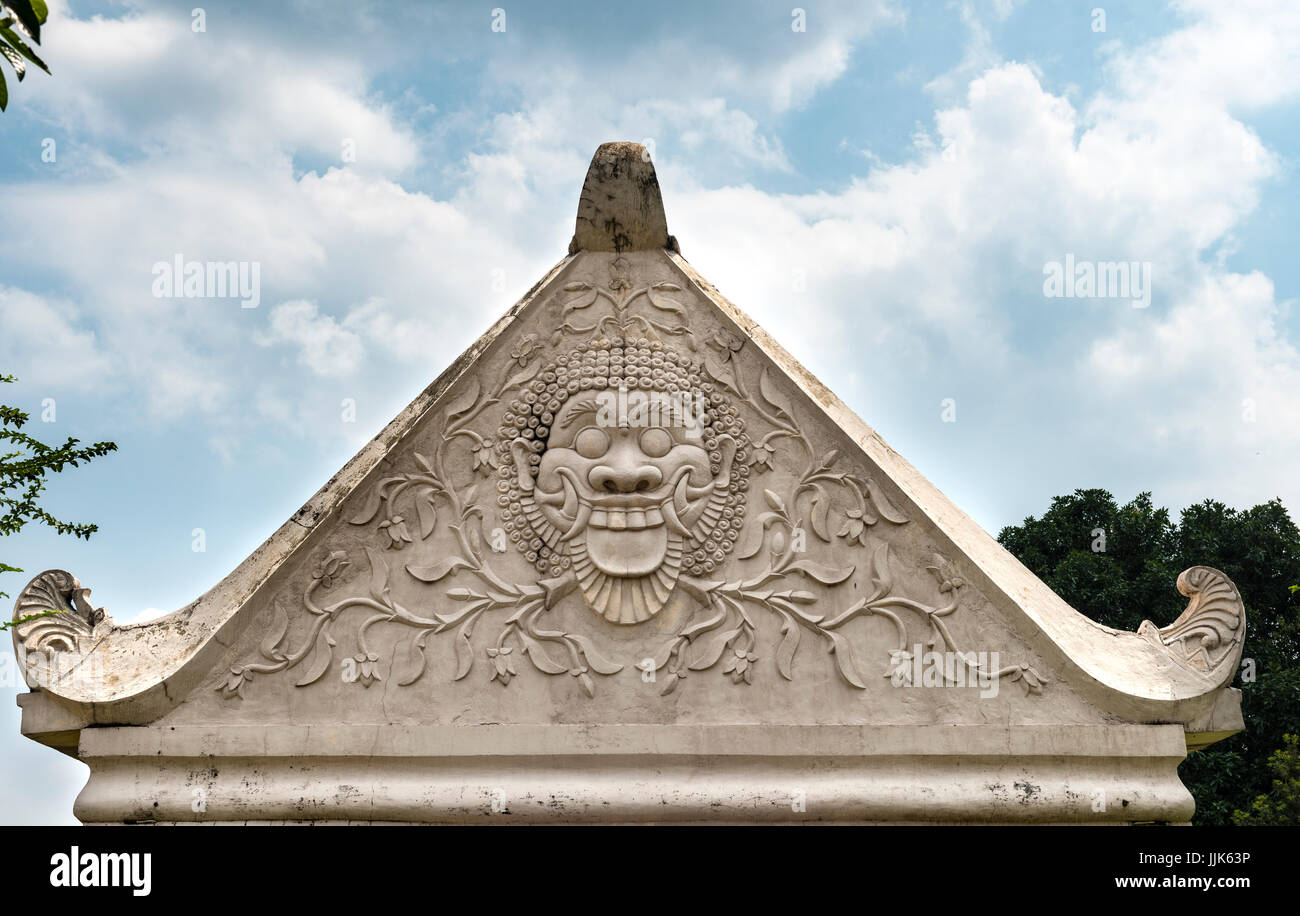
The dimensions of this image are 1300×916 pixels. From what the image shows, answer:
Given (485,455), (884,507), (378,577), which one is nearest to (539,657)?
(378,577)

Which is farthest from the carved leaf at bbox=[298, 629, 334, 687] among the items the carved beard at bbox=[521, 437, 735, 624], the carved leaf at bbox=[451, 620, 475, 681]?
the carved beard at bbox=[521, 437, 735, 624]

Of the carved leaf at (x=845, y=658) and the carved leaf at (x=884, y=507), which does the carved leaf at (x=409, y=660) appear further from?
the carved leaf at (x=884, y=507)

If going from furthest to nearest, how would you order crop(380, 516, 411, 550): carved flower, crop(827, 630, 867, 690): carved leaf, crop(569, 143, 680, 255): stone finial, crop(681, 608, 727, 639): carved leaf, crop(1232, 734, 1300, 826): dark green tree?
1. crop(1232, 734, 1300, 826): dark green tree
2. crop(569, 143, 680, 255): stone finial
3. crop(380, 516, 411, 550): carved flower
4. crop(681, 608, 727, 639): carved leaf
5. crop(827, 630, 867, 690): carved leaf

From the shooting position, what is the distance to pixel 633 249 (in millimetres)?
6328

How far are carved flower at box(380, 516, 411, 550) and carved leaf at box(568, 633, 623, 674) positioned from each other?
3.31 ft

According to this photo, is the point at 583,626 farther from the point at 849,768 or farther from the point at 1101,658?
the point at 1101,658

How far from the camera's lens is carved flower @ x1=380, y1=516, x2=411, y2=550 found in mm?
5930

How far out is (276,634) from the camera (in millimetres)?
5809

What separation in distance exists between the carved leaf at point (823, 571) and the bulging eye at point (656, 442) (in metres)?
0.86

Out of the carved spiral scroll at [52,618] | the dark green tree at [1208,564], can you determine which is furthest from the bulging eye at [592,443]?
the dark green tree at [1208,564]

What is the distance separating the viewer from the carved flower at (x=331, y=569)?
589cm

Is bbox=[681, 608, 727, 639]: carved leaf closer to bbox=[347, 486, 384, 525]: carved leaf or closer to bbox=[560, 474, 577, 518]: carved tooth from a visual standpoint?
bbox=[560, 474, 577, 518]: carved tooth

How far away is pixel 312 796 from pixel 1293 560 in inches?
721
